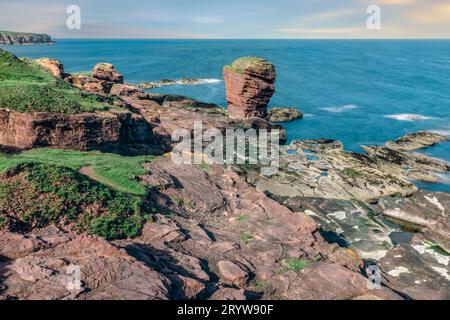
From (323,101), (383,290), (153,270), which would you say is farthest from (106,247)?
(323,101)

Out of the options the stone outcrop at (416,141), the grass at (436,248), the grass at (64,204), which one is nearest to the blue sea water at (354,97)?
the stone outcrop at (416,141)

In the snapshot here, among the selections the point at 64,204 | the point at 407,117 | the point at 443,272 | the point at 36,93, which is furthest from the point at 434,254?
the point at 407,117

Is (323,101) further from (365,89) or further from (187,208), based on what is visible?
(187,208)

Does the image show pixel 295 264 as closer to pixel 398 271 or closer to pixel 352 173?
pixel 398 271

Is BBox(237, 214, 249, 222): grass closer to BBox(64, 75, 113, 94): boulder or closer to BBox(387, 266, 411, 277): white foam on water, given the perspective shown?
BBox(387, 266, 411, 277): white foam on water
